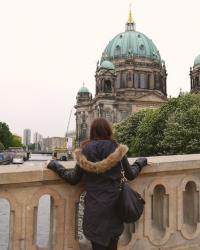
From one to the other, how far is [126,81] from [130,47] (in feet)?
29.7

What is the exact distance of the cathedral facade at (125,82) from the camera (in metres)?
79.6

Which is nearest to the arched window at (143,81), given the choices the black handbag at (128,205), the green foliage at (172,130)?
the green foliage at (172,130)

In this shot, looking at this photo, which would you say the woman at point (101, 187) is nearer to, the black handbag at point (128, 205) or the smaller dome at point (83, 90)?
the black handbag at point (128, 205)

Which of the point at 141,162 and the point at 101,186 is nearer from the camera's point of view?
the point at 101,186

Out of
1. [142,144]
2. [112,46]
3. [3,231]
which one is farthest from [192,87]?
[3,231]

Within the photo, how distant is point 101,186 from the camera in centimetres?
400

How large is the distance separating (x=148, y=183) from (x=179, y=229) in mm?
Answer: 788

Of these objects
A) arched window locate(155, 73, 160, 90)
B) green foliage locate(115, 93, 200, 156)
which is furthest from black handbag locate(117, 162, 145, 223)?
arched window locate(155, 73, 160, 90)

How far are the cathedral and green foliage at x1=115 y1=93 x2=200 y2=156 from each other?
44.7 metres

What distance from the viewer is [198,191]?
527 centimetres

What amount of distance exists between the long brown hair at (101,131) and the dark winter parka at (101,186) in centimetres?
9

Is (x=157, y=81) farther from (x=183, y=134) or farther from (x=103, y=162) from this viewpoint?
(x=103, y=162)

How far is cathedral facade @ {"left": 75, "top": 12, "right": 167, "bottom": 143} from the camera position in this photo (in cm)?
7962

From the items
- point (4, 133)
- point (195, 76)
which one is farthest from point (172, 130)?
point (4, 133)
